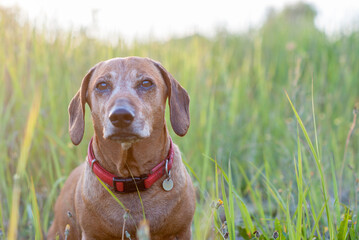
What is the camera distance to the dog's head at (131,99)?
203cm

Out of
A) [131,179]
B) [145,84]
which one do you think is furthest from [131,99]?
[131,179]

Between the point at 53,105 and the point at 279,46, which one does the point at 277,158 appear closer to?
the point at 53,105

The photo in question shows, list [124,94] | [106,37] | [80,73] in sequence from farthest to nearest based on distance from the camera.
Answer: [106,37] → [80,73] → [124,94]

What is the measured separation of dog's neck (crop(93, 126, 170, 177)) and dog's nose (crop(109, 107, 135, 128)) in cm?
32

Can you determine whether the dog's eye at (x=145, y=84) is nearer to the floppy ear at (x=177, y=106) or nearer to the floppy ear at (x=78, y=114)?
the floppy ear at (x=177, y=106)

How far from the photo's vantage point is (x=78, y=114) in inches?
96.2

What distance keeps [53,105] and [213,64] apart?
287cm

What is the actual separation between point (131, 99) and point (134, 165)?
1.47ft

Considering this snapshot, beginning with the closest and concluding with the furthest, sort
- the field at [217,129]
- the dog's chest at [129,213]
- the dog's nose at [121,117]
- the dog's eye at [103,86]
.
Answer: the dog's nose at [121,117]
the dog's chest at [129,213]
the dog's eye at [103,86]
the field at [217,129]

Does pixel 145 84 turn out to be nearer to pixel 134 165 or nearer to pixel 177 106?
pixel 177 106

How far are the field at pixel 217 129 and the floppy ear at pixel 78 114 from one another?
41 centimetres

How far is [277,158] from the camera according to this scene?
4.13 meters

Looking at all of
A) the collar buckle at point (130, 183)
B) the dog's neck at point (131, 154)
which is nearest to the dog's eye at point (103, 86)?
the dog's neck at point (131, 154)

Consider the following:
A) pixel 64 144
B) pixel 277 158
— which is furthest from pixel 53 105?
pixel 277 158
